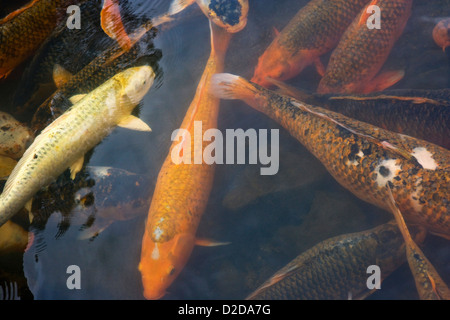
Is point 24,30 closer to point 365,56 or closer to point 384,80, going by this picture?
point 365,56

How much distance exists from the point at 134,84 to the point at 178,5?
5.05 feet

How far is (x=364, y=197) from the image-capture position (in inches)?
117

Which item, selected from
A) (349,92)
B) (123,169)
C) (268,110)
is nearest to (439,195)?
(349,92)

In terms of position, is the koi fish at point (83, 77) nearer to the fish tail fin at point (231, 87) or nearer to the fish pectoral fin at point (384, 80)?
the fish tail fin at point (231, 87)

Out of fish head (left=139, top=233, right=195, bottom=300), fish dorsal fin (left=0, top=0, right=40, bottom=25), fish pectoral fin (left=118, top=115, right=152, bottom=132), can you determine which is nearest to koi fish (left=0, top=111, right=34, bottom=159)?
fish pectoral fin (left=118, top=115, right=152, bottom=132)

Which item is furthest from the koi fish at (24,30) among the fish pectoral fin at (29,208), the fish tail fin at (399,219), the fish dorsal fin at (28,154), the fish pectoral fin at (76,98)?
the fish tail fin at (399,219)

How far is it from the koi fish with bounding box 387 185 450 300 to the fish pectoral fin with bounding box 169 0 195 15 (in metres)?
3.54

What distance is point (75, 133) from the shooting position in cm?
305

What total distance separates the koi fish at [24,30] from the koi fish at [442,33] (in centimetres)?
475

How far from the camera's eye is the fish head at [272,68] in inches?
154

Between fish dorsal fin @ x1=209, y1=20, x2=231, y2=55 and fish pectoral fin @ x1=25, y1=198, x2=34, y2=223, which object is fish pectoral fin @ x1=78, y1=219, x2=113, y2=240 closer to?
fish pectoral fin @ x1=25, y1=198, x2=34, y2=223

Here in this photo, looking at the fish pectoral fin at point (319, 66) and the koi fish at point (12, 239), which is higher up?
the koi fish at point (12, 239)

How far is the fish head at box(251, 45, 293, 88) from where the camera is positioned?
3.90 m
